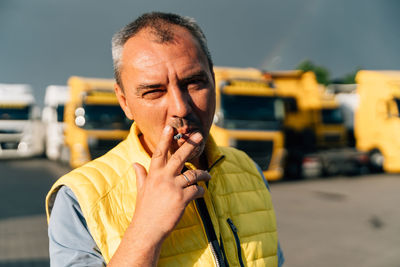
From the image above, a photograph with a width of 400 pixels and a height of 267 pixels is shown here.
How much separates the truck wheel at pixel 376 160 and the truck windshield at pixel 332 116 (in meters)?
1.80

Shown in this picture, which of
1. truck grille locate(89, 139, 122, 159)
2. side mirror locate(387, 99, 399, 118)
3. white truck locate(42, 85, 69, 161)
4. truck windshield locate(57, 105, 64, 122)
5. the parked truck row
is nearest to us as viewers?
the parked truck row

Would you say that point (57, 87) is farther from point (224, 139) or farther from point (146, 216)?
point (146, 216)

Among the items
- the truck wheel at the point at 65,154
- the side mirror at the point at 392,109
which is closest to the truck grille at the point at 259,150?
the side mirror at the point at 392,109

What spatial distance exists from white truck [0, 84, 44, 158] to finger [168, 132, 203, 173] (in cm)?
1882

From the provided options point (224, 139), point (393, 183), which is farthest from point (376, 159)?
point (224, 139)

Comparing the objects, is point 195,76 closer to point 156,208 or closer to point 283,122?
point 156,208

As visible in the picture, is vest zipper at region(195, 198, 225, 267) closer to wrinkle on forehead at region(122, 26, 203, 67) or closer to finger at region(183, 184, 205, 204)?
finger at region(183, 184, 205, 204)

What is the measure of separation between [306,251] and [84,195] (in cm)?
508

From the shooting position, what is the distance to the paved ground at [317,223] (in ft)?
18.1

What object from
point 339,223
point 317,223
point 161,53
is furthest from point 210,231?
point 339,223

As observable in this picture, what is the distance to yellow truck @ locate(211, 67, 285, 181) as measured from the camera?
37.6 ft

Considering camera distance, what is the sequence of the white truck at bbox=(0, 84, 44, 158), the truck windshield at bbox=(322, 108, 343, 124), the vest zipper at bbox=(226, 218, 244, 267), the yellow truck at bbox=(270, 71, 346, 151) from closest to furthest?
the vest zipper at bbox=(226, 218, 244, 267), the yellow truck at bbox=(270, 71, 346, 151), the truck windshield at bbox=(322, 108, 343, 124), the white truck at bbox=(0, 84, 44, 158)

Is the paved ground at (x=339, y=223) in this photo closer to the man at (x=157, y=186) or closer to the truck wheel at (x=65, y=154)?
the man at (x=157, y=186)

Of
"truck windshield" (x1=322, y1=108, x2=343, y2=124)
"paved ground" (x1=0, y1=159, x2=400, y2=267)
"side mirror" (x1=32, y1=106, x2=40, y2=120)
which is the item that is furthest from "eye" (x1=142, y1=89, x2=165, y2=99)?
"side mirror" (x1=32, y1=106, x2=40, y2=120)
